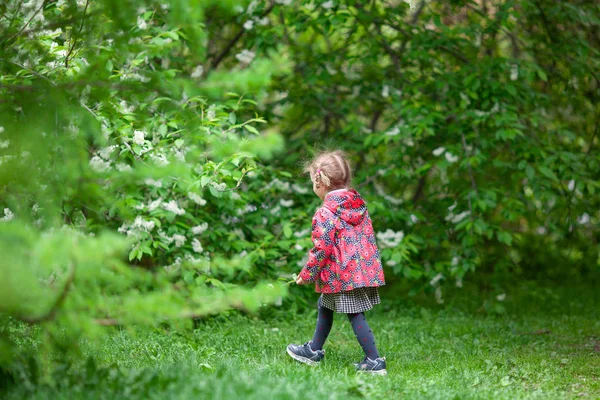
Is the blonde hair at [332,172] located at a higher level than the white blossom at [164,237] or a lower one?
higher

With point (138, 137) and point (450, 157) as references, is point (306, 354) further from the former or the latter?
point (450, 157)

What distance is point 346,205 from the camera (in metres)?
4.19

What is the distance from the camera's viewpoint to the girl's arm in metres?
4.14

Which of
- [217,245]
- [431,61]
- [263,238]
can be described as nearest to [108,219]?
[217,245]

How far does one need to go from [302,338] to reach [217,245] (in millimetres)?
1240

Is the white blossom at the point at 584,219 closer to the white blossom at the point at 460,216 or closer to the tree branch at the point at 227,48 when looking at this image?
the white blossom at the point at 460,216

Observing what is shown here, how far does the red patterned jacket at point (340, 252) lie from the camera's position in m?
4.13

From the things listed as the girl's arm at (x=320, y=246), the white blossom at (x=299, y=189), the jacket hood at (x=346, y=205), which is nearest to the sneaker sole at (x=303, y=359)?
the girl's arm at (x=320, y=246)

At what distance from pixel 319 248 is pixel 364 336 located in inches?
23.2

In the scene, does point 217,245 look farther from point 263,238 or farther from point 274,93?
point 274,93

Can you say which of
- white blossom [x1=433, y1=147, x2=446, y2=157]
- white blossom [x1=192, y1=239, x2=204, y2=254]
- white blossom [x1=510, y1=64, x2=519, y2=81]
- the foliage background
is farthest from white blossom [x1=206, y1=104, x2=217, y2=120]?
white blossom [x1=510, y1=64, x2=519, y2=81]

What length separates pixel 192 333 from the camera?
5113 millimetres

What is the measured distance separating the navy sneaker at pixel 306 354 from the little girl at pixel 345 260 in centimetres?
5

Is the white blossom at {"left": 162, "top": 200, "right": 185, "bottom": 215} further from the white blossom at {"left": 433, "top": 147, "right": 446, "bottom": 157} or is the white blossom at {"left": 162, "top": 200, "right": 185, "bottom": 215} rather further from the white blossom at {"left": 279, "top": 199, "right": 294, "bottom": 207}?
the white blossom at {"left": 433, "top": 147, "right": 446, "bottom": 157}
